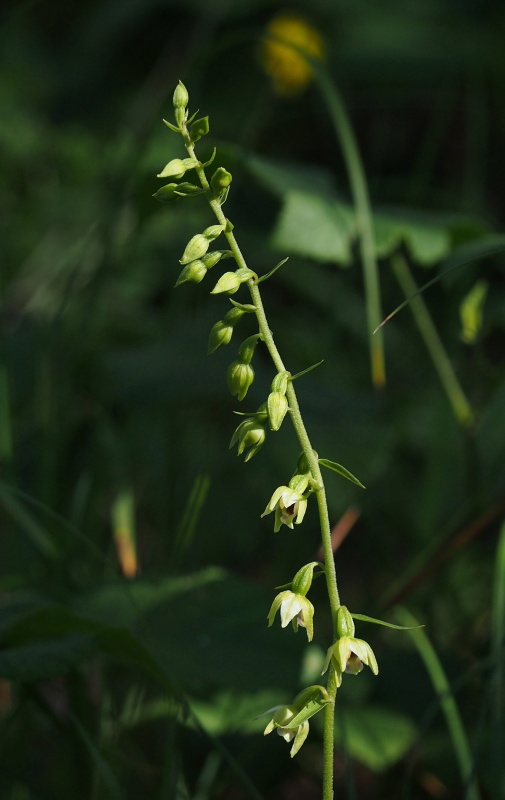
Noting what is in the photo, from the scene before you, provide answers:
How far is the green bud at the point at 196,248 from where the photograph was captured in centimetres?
71

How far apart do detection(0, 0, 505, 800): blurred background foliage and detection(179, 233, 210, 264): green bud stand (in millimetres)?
396

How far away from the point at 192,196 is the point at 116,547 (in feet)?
3.23

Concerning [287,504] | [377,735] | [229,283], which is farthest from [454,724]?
[229,283]

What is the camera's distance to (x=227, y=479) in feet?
6.51

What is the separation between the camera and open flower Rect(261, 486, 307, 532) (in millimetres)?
663

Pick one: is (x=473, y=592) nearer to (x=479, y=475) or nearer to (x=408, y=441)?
(x=408, y=441)

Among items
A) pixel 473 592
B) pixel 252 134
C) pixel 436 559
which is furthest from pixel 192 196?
Answer: pixel 252 134

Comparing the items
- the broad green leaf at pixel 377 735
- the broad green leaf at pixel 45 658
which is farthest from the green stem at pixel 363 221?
the broad green leaf at pixel 45 658

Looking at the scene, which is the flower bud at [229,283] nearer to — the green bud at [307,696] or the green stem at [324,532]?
the green stem at [324,532]

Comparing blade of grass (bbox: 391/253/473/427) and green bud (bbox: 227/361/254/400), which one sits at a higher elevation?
green bud (bbox: 227/361/254/400)

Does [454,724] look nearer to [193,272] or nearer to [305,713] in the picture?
[305,713]

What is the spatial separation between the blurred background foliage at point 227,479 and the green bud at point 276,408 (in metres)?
0.35

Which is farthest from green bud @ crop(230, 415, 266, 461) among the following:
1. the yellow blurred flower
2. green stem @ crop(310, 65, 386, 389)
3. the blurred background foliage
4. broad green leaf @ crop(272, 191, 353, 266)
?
the yellow blurred flower

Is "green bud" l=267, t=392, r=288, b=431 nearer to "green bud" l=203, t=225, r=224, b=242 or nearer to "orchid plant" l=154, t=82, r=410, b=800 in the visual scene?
"orchid plant" l=154, t=82, r=410, b=800
